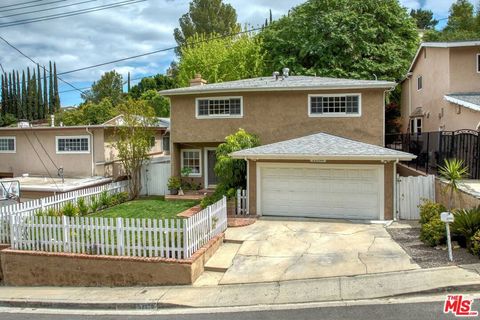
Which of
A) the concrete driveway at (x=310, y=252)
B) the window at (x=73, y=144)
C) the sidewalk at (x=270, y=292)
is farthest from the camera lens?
the window at (x=73, y=144)

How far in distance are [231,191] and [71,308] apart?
8102mm

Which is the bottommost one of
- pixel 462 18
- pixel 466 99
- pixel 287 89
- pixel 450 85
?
pixel 466 99

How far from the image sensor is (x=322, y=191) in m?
15.4

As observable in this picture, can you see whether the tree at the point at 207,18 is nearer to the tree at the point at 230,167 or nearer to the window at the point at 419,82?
the window at the point at 419,82

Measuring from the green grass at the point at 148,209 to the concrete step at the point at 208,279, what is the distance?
5.60 metres

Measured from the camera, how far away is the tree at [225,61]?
3566 centimetres

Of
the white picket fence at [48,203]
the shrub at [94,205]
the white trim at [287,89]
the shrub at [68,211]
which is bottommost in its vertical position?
the shrub at [94,205]

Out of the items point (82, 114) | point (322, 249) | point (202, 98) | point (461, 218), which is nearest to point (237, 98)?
point (202, 98)

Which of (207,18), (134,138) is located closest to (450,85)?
(134,138)

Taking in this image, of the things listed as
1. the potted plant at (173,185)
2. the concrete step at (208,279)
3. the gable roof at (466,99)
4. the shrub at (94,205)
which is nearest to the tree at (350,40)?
the gable roof at (466,99)

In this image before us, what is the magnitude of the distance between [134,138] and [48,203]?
20.8 feet

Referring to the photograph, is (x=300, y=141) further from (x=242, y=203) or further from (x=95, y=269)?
(x=95, y=269)

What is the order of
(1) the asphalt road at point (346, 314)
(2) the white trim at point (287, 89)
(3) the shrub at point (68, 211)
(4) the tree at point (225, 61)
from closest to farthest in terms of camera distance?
(1) the asphalt road at point (346, 314)
(3) the shrub at point (68, 211)
(2) the white trim at point (287, 89)
(4) the tree at point (225, 61)

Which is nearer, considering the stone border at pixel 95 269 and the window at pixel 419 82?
the stone border at pixel 95 269
